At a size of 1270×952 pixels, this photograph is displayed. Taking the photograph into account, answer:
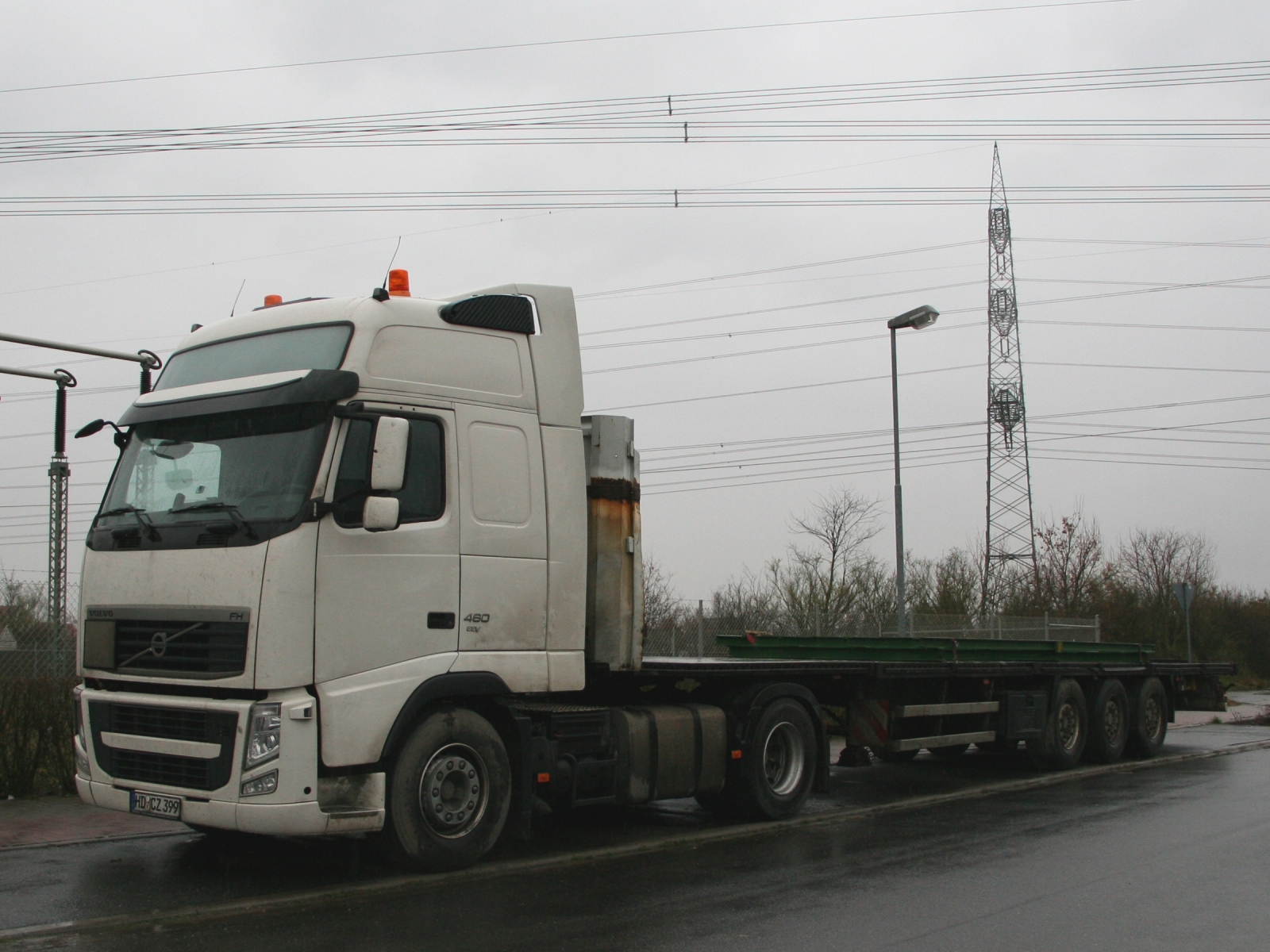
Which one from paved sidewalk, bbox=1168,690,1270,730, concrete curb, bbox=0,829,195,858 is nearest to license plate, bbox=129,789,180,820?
concrete curb, bbox=0,829,195,858

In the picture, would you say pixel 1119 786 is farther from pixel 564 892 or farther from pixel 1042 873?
pixel 564 892

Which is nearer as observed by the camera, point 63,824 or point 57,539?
point 63,824

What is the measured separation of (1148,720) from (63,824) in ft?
41.3

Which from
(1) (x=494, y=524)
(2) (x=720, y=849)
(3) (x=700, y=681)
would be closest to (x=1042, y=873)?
(2) (x=720, y=849)

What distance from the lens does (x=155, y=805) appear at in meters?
7.02

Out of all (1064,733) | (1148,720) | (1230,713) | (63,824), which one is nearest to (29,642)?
(63,824)

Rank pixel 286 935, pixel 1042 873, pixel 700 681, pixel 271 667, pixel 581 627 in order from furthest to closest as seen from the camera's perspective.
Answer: pixel 700 681, pixel 581 627, pixel 1042 873, pixel 271 667, pixel 286 935

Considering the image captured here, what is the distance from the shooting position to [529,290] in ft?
28.0

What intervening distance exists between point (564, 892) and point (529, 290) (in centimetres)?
399

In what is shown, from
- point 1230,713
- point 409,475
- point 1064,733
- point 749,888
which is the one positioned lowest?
point 1230,713

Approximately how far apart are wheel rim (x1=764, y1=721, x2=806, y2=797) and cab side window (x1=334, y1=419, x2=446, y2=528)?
13.1 feet

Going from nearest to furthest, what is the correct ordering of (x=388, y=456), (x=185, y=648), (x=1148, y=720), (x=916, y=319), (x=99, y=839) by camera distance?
1. (x=388, y=456)
2. (x=185, y=648)
3. (x=99, y=839)
4. (x=1148, y=720)
5. (x=916, y=319)

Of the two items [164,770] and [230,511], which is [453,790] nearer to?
[164,770]

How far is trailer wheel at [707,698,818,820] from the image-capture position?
9766 mm
